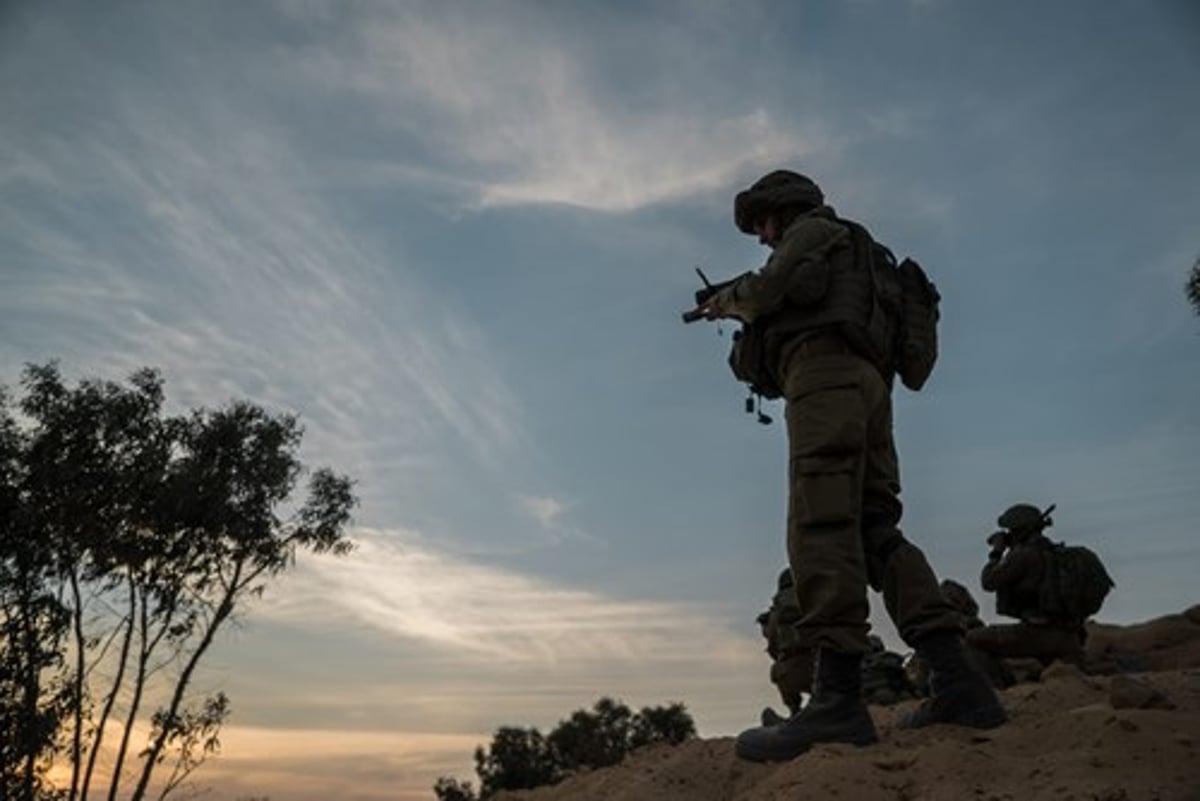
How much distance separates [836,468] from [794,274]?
883mm

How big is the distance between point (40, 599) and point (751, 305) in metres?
26.8

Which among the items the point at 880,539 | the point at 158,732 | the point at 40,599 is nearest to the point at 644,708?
the point at 158,732

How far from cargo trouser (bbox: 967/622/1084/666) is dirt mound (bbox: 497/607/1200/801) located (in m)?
4.31

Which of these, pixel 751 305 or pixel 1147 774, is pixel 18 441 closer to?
pixel 751 305

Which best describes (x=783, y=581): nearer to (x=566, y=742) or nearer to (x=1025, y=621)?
(x=1025, y=621)

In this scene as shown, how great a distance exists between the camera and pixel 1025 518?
9461 mm

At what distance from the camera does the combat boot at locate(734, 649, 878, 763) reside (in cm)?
391

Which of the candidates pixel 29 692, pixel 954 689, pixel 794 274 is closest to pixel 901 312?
pixel 794 274

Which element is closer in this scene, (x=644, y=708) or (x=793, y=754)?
(x=793, y=754)

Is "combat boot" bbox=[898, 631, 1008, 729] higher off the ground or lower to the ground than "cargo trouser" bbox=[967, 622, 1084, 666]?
lower

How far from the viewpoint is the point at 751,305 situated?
439cm

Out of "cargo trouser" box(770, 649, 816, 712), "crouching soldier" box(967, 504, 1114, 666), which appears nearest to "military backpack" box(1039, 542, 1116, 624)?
"crouching soldier" box(967, 504, 1114, 666)

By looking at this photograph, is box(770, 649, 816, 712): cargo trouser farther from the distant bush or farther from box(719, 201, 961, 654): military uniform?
the distant bush

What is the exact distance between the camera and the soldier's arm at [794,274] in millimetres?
4293
